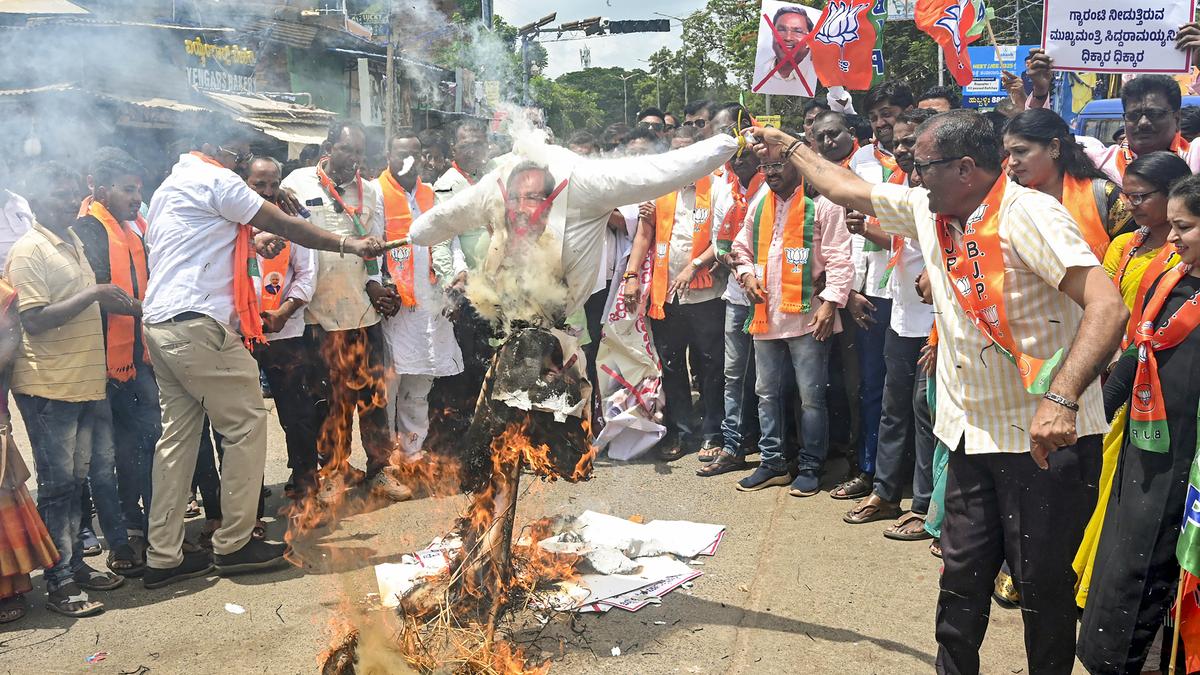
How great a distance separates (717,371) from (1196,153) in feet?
10.7

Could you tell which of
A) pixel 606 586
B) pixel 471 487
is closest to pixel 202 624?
pixel 471 487

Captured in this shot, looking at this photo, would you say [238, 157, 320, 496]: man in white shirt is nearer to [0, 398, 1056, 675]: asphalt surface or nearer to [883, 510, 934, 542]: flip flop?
[0, 398, 1056, 675]: asphalt surface

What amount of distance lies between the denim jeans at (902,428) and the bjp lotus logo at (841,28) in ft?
9.20

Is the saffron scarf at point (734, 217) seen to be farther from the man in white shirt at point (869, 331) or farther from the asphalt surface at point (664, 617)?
the asphalt surface at point (664, 617)

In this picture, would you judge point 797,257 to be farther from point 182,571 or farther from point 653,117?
point 653,117

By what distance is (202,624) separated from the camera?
4.27 metres

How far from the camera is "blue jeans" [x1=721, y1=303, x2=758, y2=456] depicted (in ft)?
A: 20.9

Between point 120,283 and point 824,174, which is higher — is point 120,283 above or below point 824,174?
below

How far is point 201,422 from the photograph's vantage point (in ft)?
15.8

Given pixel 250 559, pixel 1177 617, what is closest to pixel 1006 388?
pixel 1177 617

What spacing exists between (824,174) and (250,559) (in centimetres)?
359

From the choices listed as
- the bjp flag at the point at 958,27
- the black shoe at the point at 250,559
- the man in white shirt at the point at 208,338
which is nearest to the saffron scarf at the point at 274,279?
the man in white shirt at the point at 208,338

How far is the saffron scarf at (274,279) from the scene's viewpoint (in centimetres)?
566


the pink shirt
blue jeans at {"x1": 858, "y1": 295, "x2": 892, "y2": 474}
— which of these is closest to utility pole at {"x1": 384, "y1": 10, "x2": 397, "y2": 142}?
the pink shirt
